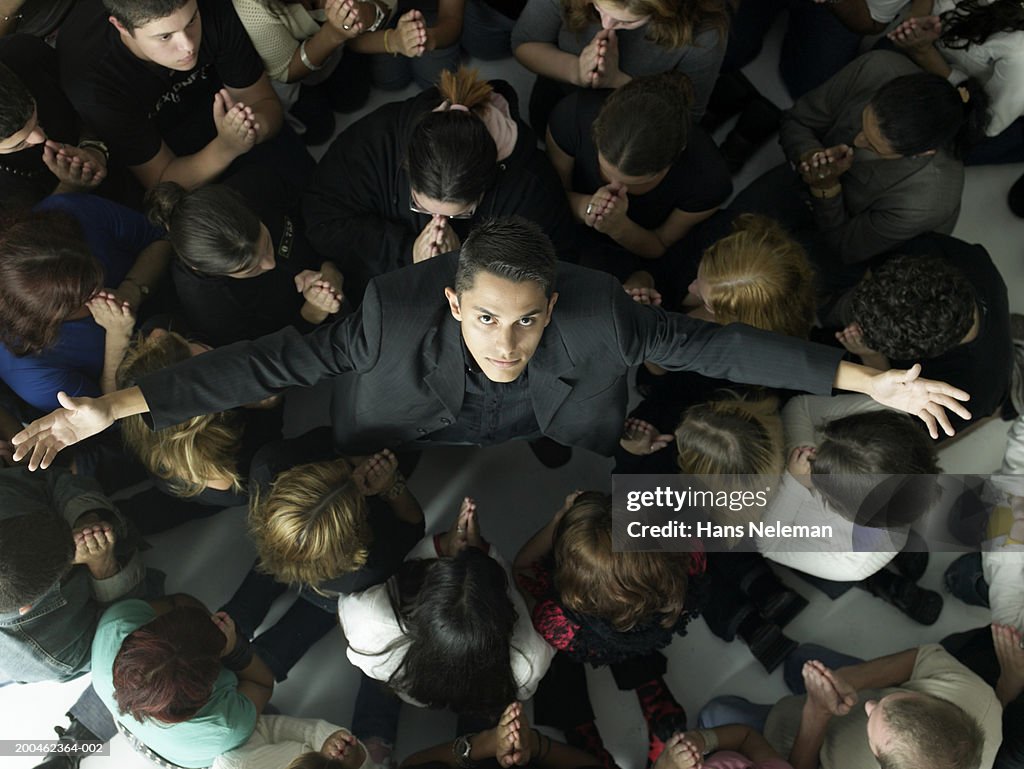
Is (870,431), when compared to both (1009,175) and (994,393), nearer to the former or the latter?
(994,393)

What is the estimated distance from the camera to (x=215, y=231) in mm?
2234

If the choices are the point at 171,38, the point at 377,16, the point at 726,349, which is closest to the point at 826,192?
the point at 726,349

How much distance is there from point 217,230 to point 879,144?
2.14 m

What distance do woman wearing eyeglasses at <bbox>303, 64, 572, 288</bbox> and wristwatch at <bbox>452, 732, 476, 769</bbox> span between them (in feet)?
5.25

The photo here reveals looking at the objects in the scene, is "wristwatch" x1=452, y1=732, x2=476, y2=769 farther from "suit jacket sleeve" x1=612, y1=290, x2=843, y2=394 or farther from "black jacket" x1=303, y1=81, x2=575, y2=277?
"black jacket" x1=303, y1=81, x2=575, y2=277

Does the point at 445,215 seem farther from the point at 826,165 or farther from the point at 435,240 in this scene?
the point at 826,165

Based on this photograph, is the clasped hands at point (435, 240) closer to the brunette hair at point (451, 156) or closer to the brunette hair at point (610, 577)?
the brunette hair at point (451, 156)

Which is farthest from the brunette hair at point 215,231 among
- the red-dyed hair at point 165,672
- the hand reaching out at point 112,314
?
the red-dyed hair at point 165,672

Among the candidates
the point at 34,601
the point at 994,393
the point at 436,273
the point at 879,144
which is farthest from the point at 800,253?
the point at 34,601

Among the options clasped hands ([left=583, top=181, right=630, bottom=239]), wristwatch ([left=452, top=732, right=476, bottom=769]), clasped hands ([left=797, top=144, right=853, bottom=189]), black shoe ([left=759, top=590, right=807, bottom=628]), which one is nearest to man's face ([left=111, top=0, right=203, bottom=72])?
clasped hands ([left=583, top=181, right=630, bottom=239])

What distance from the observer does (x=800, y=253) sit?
7.92 ft

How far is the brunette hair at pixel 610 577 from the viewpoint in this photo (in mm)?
2172

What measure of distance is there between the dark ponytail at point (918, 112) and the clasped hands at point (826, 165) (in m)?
0.20

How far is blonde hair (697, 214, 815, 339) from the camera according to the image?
231 cm
